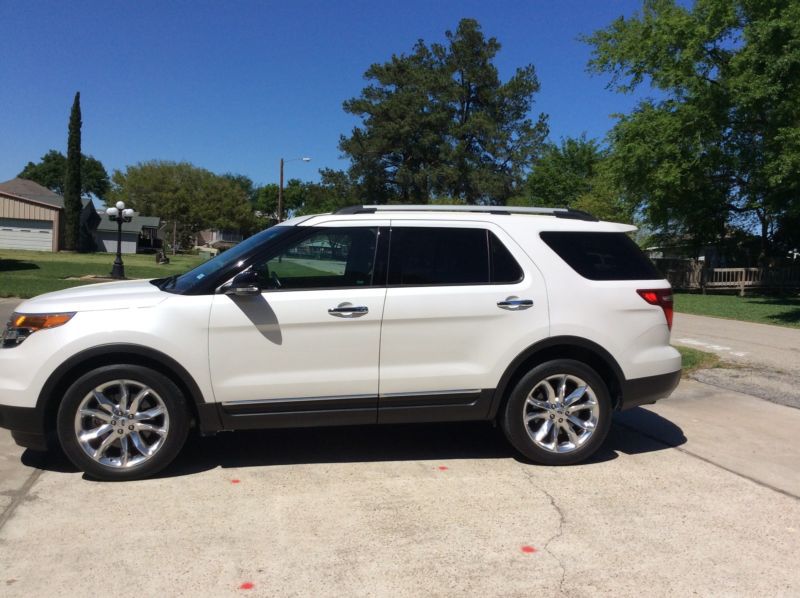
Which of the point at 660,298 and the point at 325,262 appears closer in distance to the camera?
the point at 325,262

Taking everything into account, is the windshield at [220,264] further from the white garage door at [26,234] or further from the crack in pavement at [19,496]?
the white garage door at [26,234]

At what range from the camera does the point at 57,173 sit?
382 ft

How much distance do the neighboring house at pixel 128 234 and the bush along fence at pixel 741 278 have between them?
172 feet

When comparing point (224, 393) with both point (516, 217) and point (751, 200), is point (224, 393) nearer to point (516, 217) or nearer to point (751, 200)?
point (516, 217)

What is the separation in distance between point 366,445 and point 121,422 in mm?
1884

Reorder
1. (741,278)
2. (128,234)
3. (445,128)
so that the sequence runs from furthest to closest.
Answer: (128,234) < (445,128) < (741,278)

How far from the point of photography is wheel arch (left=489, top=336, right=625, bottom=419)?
467 centimetres

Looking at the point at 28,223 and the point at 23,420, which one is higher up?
the point at 28,223

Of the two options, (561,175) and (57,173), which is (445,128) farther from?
(57,173)

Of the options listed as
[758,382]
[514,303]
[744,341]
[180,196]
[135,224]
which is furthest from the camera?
[180,196]

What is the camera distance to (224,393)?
14.3ft

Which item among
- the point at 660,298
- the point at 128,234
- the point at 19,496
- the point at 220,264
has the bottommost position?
the point at 19,496

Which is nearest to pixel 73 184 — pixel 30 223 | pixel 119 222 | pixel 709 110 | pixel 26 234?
pixel 30 223

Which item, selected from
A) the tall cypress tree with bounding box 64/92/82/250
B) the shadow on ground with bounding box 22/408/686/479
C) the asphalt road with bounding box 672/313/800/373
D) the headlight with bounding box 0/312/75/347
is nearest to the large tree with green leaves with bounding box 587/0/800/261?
the asphalt road with bounding box 672/313/800/373
